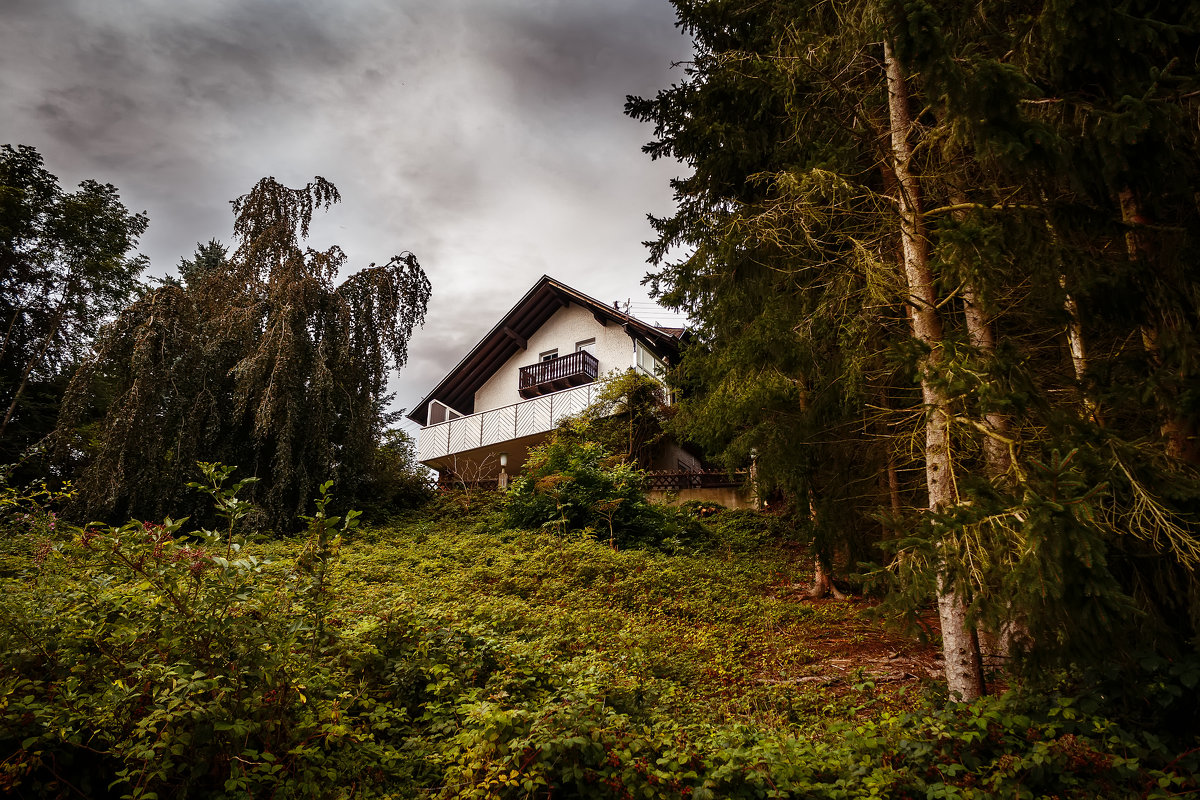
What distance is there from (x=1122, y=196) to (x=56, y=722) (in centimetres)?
700

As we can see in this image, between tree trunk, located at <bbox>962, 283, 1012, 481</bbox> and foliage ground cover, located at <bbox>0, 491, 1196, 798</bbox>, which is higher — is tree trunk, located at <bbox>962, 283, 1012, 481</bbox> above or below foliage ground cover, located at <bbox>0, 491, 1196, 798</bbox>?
above

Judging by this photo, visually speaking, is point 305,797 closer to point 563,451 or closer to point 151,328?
point 563,451

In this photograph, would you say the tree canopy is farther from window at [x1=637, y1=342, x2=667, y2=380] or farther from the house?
window at [x1=637, y1=342, x2=667, y2=380]

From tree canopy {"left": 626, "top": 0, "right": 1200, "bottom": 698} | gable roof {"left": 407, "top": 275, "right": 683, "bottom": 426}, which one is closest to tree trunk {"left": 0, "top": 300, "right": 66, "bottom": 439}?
gable roof {"left": 407, "top": 275, "right": 683, "bottom": 426}

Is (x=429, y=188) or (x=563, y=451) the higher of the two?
(x=429, y=188)

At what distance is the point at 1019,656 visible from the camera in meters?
3.42

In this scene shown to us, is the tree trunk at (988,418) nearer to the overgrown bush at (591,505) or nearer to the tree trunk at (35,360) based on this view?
A: the overgrown bush at (591,505)

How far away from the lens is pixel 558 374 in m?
20.3

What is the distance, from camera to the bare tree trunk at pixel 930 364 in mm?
4215

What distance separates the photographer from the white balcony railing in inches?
714

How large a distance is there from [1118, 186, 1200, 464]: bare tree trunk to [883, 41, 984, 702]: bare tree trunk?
1.19 m

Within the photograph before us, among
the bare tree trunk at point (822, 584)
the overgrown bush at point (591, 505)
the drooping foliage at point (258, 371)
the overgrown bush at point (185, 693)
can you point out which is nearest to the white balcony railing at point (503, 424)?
the overgrown bush at point (591, 505)

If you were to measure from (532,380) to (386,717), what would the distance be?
18.0 meters

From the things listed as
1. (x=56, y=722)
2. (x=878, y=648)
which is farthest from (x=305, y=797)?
(x=878, y=648)
